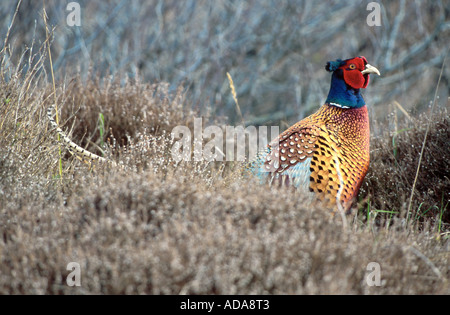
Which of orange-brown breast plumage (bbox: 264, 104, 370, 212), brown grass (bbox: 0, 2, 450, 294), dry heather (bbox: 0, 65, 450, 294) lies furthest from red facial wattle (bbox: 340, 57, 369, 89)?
dry heather (bbox: 0, 65, 450, 294)

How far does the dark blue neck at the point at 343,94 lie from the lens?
321 centimetres

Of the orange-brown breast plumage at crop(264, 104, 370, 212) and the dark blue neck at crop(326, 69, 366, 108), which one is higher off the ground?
the dark blue neck at crop(326, 69, 366, 108)

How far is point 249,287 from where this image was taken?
1981 millimetres

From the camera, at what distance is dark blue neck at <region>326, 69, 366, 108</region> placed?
10.5 feet

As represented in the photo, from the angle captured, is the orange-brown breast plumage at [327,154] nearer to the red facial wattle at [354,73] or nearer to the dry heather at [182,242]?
the red facial wattle at [354,73]

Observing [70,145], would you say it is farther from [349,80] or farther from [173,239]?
[349,80]

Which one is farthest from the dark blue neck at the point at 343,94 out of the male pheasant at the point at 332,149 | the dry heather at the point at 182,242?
the dry heather at the point at 182,242

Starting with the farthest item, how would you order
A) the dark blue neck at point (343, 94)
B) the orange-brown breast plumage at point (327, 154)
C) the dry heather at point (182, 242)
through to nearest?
the dark blue neck at point (343, 94)
the orange-brown breast plumage at point (327, 154)
the dry heather at point (182, 242)

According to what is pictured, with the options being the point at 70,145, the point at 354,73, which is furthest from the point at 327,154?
the point at 70,145

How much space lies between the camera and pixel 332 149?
3.00m

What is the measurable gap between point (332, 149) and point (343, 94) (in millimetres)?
436

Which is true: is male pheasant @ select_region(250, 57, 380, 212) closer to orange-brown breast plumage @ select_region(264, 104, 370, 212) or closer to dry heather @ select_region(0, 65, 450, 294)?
orange-brown breast plumage @ select_region(264, 104, 370, 212)

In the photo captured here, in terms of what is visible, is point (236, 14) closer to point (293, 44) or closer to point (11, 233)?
point (293, 44)

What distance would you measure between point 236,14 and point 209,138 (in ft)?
11.5
